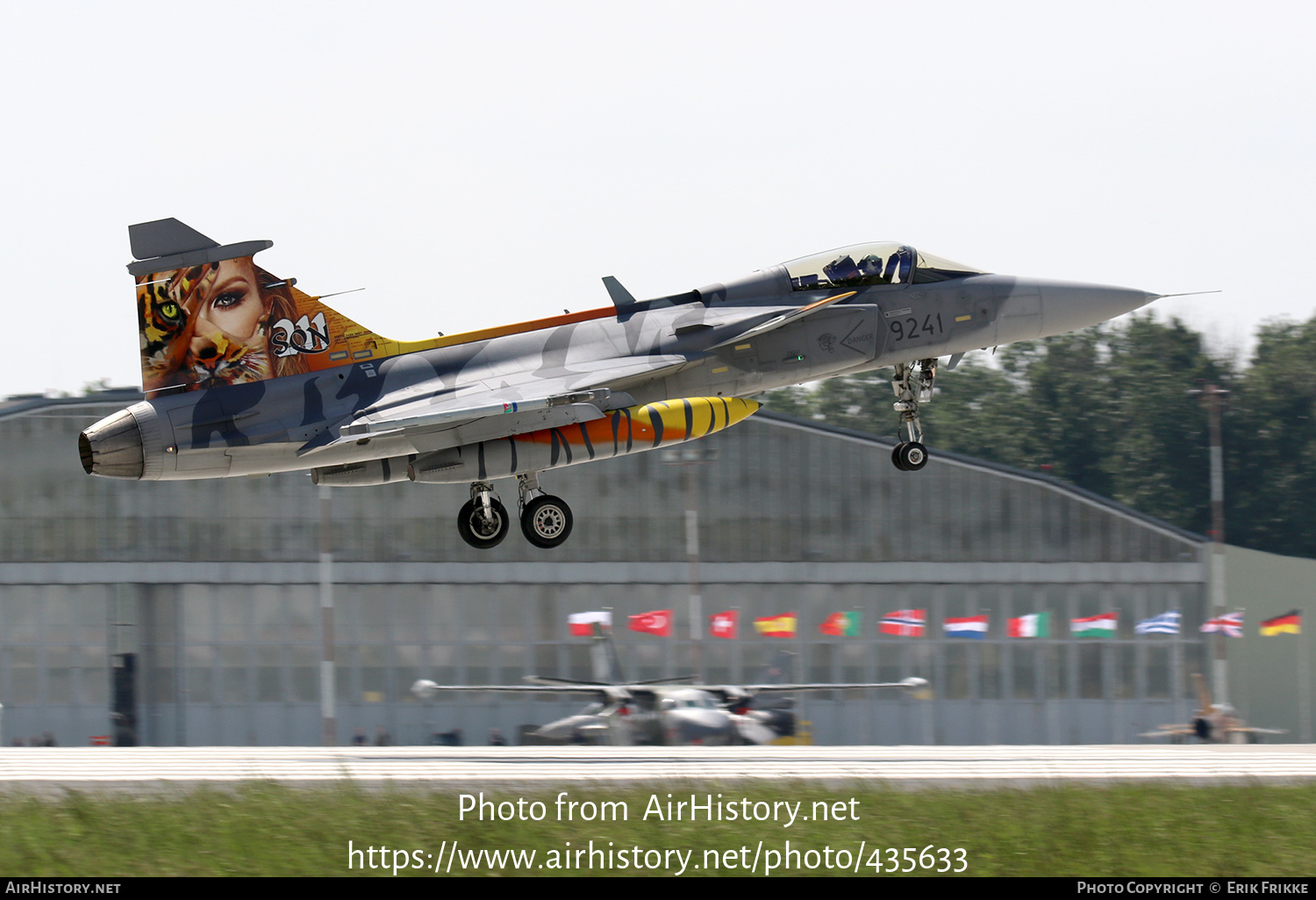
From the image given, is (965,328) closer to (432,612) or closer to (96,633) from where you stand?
(432,612)

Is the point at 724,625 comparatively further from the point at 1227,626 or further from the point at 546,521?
the point at 546,521

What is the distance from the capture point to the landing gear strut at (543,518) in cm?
2159

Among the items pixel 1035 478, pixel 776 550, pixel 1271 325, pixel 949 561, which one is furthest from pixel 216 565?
pixel 1271 325

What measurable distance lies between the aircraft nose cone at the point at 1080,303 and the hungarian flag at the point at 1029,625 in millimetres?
20272

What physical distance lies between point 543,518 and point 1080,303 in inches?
363

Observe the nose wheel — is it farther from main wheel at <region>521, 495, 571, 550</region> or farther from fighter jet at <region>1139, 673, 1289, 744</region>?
fighter jet at <region>1139, 673, 1289, 744</region>

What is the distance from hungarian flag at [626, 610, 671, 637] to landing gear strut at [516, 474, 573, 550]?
62.7ft

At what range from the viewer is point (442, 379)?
21.4 m

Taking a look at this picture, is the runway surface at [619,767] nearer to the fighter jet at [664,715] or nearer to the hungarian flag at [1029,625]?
the fighter jet at [664,715]

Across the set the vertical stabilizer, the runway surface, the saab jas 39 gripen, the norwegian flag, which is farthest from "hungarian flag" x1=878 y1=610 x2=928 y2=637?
the saab jas 39 gripen

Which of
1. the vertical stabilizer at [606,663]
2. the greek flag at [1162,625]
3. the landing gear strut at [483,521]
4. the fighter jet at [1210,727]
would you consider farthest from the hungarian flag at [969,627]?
the landing gear strut at [483,521]

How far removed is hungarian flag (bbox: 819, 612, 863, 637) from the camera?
41.6 metres

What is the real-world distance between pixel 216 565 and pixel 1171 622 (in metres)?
26.9

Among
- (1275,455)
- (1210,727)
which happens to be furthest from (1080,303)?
(1275,455)
